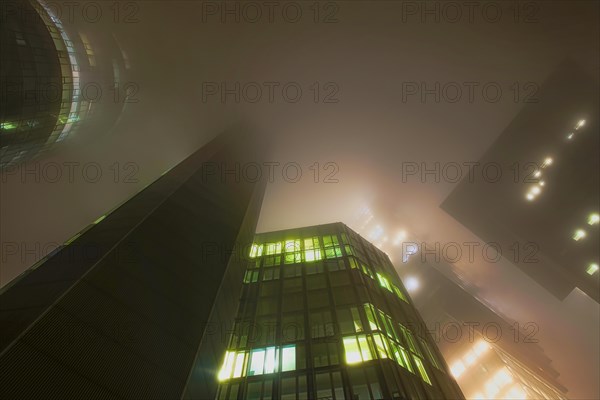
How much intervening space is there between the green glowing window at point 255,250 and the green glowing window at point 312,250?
19.4 ft

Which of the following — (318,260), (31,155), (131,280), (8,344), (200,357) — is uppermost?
(31,155)

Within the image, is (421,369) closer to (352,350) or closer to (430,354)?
(430,354)

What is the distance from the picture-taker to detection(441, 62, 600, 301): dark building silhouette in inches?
2160

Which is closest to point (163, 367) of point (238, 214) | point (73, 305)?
point (73, 305)

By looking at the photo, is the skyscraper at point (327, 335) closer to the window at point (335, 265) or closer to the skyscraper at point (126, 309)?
the window at point (335, 265)

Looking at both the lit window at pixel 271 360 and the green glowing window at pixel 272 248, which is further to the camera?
the green glowing window at pixel 272 248

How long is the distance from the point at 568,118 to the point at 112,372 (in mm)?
74091

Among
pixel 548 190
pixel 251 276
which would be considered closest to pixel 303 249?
pixel 251 276

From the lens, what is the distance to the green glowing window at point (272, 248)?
40100 millimetres

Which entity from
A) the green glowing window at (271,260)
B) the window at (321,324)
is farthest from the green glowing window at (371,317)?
the green glowing window at (271,260)

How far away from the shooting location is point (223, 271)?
2961 cm

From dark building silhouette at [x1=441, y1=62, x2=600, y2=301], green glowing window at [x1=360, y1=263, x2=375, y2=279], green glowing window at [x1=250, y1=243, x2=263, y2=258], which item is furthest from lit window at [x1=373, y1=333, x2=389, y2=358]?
dark building silhouette at [x1=441, y1=62, x2=600, y2=301]

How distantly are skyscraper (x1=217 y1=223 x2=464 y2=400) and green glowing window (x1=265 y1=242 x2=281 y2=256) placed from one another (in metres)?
0.45

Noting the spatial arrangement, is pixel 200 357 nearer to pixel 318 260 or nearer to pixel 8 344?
pixel 8 344
